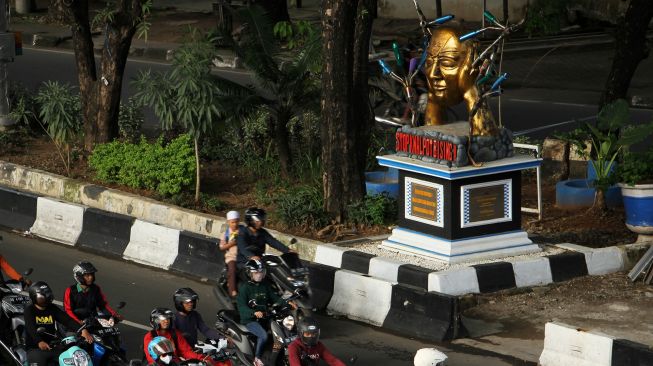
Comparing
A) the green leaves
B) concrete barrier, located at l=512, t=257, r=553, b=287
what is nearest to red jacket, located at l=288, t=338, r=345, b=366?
concrete barrier, located at l=512, t=257, r=553, b=287

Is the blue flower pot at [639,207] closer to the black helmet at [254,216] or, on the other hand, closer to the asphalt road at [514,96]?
the black helmet at [254,216]

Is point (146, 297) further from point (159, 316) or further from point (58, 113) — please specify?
point (58, 113)

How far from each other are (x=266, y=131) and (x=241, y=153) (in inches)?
17.2

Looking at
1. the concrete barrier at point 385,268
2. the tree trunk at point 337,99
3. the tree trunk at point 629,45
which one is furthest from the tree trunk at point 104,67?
the tree trunk at point 629,45

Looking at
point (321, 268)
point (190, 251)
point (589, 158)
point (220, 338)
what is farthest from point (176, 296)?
point (589, 158)

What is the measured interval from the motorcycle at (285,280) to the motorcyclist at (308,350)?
0.84 m

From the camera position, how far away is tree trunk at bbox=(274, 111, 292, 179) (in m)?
15.9

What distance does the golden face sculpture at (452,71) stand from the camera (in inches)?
523

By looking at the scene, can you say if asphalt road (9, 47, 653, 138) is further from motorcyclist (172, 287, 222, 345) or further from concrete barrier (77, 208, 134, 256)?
motorcyclist (172, 287, 222, 345)

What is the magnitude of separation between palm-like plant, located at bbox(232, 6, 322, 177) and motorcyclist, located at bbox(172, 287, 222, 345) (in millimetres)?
5432

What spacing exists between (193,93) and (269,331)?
524 cm

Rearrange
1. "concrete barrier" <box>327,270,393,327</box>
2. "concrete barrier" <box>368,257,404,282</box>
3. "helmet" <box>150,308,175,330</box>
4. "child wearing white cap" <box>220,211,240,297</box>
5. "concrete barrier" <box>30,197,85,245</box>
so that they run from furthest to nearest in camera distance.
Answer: "concrete barrier" <box>30,197,85,245</box>, "concrete barrier" <box>368,257,404,282</box>, "concrete barrier" <box>327,270,393,327</box>, "child wearing white cap" <box>220,211,240,297</box>, "helmet" <box>150,308,175,330</box>

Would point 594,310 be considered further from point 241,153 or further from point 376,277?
point 241,153

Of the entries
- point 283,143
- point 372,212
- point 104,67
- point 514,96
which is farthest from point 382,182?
point 514,96
